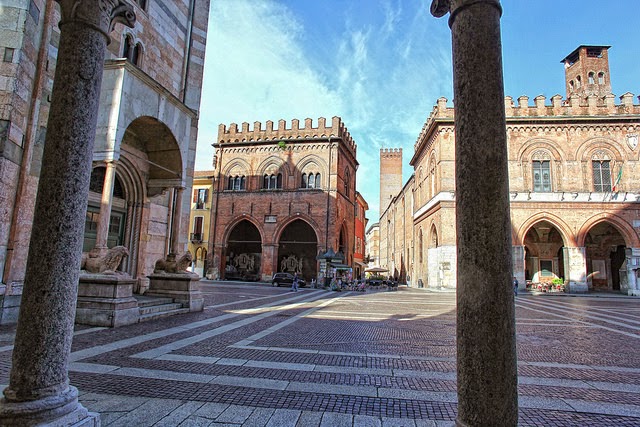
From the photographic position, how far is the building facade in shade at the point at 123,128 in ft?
21.6

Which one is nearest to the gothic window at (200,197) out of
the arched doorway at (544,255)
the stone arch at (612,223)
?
the arched doorway at (544,255)

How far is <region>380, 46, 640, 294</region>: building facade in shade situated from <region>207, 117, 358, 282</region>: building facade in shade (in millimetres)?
8240

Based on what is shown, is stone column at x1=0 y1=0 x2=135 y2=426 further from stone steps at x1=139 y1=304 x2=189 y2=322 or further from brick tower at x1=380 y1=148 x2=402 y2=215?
brick tower at x1=380 y1=148 x2=402 y2=215

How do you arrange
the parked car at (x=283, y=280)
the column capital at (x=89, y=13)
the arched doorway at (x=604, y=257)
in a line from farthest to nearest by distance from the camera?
1. the arched doorway at (x=604, y=257)
2. the parked car at (x=283, y=280)
3. the column capital at (x=89, y=13)

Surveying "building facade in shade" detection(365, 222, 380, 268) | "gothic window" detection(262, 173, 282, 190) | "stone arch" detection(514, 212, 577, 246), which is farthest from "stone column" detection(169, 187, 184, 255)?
"building facade in shade" detection(365, 222, 380, 268)

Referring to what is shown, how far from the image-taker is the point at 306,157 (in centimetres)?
3181

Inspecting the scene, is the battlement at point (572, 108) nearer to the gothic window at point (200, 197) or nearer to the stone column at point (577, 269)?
the stone column at point (577, 269)

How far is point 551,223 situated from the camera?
25891 mm

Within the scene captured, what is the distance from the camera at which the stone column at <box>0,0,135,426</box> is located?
2.27m

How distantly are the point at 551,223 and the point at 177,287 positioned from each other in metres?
25.8

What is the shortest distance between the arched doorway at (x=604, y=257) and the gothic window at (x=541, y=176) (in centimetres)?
639

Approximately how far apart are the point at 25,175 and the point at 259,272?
27243 mm

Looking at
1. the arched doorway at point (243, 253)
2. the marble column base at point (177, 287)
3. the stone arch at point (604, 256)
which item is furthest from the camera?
the arched doorway at point (243, 253)

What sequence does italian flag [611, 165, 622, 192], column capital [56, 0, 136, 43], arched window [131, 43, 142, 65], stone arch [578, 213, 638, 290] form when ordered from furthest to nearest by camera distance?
stone arch [578, 213, 638, 290], italian flag [611, 165, 622, 192], arched window [131, 43, 142, 65], column capital [56, 0, 136, 43]
